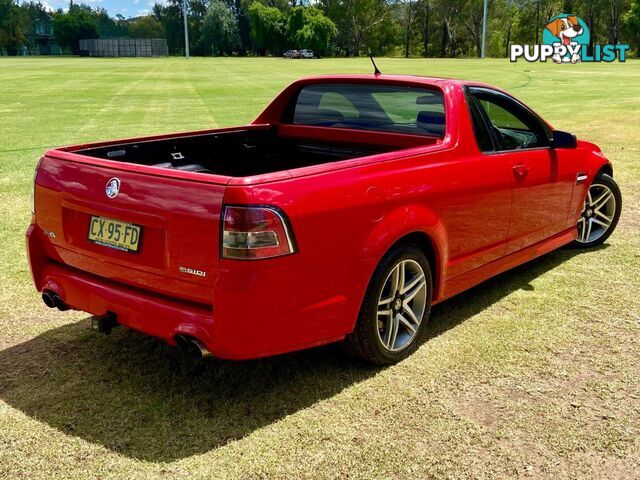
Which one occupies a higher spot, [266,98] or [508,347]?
[266,98]

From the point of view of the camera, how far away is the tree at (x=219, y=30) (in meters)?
121

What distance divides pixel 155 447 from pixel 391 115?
2.80 meters

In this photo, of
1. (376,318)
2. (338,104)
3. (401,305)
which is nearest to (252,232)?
(376,318)

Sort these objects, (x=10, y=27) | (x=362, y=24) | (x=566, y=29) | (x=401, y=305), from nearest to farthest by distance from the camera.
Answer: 1. (x=401, y=305)
2. (x=566, y=29)
3. (x=362, y=24)
4. (x=10, y=27)

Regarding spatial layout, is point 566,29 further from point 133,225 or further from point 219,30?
point 133,225

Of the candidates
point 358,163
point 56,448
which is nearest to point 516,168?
point 358,163

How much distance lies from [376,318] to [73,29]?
160296mm

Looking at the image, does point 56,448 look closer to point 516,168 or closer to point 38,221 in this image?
point 38,221

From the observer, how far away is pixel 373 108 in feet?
15.8

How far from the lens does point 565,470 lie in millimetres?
2932

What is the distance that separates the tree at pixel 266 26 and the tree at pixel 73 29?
4619cm

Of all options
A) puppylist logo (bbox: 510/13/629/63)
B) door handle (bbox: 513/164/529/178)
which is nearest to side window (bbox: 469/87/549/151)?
door handle (bbox: 513/164/529/178)

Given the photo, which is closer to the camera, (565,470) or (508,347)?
(565,470)

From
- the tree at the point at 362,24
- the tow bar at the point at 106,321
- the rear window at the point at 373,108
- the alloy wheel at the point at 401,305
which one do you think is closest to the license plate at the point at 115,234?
the tow bar at the point at 106,321
